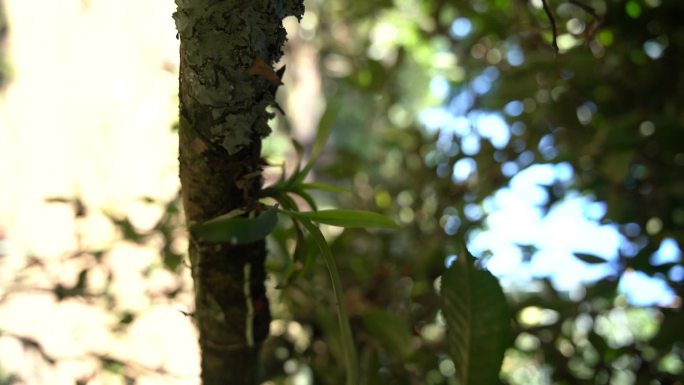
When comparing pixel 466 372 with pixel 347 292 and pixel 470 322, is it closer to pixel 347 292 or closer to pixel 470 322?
pixel 470 322

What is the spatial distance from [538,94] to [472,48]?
0.34 feet

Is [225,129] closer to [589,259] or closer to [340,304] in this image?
[340,304]

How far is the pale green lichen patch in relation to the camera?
0.24 m

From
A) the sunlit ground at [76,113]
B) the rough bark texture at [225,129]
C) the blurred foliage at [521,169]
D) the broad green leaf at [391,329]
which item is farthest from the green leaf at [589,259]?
the sunlit ground at [76,113]

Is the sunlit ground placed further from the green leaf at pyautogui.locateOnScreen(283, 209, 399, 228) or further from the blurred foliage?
the green leaf at pyautogui.locateOnScreen(283, 209, 399, 228)

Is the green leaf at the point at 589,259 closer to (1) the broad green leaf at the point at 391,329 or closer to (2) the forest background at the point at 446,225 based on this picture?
(2) the forest background at the point at 446,225

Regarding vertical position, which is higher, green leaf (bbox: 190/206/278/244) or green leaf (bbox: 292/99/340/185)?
green leaf (bbox: 292/99/340/185)

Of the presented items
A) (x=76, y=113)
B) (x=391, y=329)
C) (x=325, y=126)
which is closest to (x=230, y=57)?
(x=325, y=126)

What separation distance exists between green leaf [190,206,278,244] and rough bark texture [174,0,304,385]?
0.9 inches

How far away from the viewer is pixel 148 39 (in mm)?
1182

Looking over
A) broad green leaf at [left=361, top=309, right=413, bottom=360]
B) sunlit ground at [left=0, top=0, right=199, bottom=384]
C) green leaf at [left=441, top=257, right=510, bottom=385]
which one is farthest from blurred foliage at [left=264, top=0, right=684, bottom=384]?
sunlit ground at [left=0, top=0, right=199, bottom=384]

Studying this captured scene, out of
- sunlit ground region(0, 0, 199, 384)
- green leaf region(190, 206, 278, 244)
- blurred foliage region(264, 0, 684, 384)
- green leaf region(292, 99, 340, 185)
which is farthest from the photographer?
sunlit ground region(0, 0, 199, 384)

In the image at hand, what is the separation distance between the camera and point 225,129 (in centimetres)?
26

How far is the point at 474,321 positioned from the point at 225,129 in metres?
0.14
